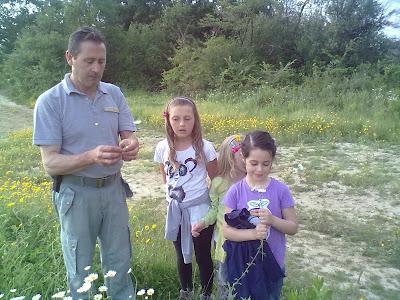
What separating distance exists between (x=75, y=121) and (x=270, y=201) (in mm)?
1219

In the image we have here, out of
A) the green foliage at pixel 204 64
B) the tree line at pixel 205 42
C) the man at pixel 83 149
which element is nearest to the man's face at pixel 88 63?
the man at pixel 83 149

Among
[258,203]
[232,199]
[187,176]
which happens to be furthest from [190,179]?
[258,203]

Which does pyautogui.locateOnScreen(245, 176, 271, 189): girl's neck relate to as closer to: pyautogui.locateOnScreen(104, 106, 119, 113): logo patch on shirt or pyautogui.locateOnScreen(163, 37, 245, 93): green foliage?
pyautogui.locateOnScreen(104, 106, 119, 113): logo patch on shirt

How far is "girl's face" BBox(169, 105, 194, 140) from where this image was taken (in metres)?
2.78

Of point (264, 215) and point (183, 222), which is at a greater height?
point (264, 215)

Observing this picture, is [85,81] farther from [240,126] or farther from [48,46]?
[48,46]

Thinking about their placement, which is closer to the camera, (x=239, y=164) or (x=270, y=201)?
(x=270, y=201)

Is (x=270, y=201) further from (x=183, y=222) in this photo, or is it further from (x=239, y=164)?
(x=183, y=222)

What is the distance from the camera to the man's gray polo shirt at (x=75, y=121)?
2303 millimetres

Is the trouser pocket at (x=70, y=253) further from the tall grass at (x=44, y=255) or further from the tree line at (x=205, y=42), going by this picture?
the tree line at (x=205, y=42)

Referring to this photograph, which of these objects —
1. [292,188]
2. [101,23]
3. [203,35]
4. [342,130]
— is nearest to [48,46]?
[101,23]

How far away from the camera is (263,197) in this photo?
232 cm

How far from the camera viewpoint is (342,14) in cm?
1733

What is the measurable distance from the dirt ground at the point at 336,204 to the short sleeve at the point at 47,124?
1.50m
